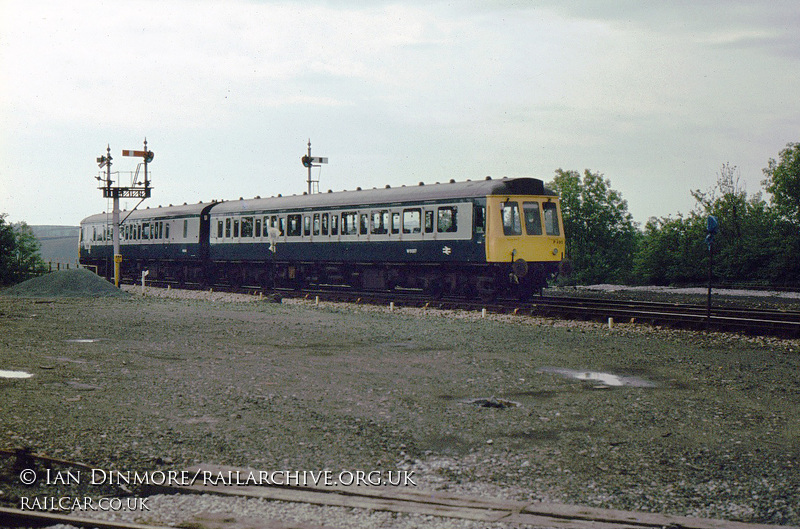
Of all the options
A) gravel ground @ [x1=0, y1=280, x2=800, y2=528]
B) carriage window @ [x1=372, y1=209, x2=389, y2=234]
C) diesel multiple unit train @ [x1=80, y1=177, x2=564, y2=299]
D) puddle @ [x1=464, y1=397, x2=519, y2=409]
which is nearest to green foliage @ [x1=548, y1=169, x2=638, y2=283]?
diesel multiple unit train @ [x1=80, y1=177, x2=564, y2=299]

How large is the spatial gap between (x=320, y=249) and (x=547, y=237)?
924 centimetres

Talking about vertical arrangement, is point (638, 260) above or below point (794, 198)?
below

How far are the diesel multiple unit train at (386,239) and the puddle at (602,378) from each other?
30.8ft

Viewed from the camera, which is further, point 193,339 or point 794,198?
point 794,198

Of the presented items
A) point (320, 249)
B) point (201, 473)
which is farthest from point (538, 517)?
point (320, 249)

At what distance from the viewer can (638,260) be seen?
43156 millimetres

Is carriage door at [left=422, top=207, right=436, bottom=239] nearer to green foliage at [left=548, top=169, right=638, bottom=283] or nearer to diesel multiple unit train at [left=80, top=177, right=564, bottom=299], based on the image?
diesel multiple unit train at [left=80, top=177, right=564, bottom=299]

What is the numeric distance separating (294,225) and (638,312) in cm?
1521

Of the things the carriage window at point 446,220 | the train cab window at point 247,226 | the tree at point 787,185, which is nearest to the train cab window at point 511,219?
the carriage window at point 446,220

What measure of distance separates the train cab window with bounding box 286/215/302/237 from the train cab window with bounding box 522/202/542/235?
10454 millimetres

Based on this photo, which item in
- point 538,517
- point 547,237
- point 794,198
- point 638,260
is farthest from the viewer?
point 794,198

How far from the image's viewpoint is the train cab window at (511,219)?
2161 cm

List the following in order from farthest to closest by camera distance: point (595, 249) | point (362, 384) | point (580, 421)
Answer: point (595, 249) → point (362, 384) → point (580, 421)

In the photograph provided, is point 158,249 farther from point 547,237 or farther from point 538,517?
point 538,517
